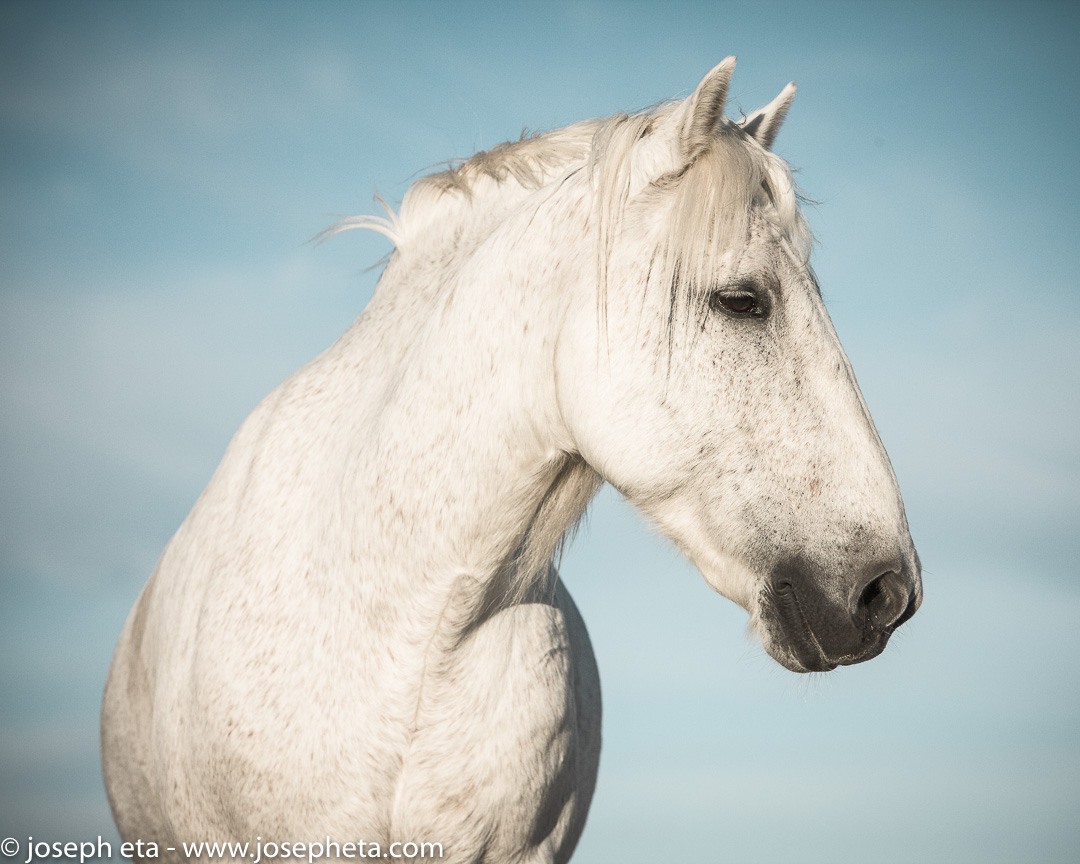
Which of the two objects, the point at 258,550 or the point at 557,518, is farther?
the point at 258,550

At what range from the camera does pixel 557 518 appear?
302cm

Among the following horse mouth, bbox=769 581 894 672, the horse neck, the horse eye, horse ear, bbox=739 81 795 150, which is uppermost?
horse ear, bbox=739 81 795 150

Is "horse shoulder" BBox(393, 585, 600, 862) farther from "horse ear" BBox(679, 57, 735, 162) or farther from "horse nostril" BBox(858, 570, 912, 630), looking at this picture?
"horse ear" BBox(679, 57, 735, 162)

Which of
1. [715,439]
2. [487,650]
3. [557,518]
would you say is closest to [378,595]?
[487,650]

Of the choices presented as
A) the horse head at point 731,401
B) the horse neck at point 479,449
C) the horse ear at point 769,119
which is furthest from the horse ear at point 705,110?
the horse neck at point 479,449

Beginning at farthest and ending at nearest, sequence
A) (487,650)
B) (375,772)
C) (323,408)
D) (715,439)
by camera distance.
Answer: (323,408) → (487,650) → (375,772) → (715,439)

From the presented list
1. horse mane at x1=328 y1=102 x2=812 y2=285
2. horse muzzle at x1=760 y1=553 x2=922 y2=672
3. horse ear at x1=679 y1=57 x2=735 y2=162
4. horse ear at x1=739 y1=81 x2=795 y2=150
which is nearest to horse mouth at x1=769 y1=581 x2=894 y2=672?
horse muzzle at x1=760 y1=553 x2=922 y2=672

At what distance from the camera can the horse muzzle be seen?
7.89ft

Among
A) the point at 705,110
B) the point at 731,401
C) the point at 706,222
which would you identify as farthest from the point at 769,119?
the point at 731,401

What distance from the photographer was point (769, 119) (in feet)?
10.2

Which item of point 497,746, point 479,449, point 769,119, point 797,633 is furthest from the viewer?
point 769,119

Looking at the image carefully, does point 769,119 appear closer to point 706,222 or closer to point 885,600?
point 706,222

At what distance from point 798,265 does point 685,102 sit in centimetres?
52

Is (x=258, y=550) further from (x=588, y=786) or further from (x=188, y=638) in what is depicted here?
(x=588, y=786)
